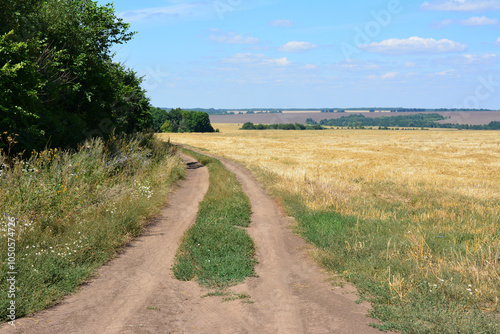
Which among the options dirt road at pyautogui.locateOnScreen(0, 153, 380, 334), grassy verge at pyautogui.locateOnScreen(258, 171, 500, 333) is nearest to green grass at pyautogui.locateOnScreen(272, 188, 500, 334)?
grassy verge at pyautogui.locateOnScreen(258, 171, 500, 333)

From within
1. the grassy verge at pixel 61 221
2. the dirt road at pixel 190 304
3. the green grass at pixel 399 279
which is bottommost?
A: the dirt road at pixel 190 304

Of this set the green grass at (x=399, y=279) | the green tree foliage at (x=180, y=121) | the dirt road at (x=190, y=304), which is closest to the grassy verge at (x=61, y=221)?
the dirt road at (x=190, y=304)

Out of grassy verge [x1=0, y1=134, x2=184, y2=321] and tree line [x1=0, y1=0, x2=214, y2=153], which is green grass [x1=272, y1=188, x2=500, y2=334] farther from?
tree line [x1=0, y1=0, x2=214, y2=153]

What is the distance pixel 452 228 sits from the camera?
10242mm

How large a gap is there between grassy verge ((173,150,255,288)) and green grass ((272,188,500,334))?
5.84 ft

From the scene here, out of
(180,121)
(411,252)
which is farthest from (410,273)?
(180,121)

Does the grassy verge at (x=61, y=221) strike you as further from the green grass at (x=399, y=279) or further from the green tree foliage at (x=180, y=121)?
the green tree foliage at (x=180, y=121)

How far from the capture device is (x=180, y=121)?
131 m

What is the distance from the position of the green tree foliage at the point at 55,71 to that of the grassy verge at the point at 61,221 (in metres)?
1.82

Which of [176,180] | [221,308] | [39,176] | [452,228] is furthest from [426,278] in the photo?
[176,180]

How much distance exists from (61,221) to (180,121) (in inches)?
4955

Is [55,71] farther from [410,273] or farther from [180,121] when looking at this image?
[180,121]

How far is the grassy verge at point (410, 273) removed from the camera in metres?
5.27

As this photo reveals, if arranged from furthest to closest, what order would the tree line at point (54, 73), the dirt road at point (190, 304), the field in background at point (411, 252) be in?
1. the tree line at point (54, 73)
2. the field in background at point (411, 252)
3. the dirt road at point (190, 304)
